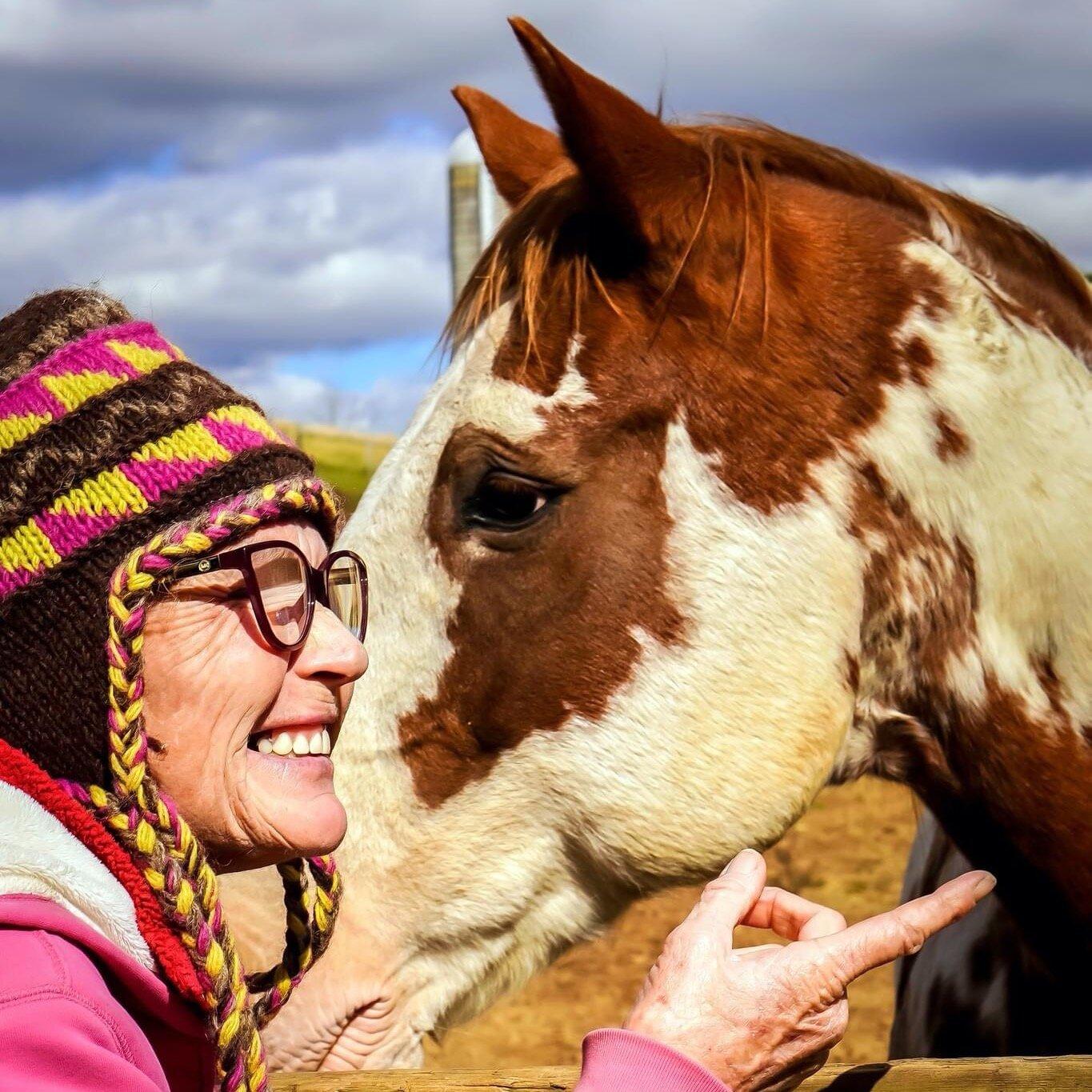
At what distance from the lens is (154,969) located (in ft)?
4.04

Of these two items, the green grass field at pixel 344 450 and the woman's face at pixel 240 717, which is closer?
the woman's face at pixel 240 717

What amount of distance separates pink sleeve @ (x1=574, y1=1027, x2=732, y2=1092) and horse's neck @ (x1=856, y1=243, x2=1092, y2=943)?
0.81 meters

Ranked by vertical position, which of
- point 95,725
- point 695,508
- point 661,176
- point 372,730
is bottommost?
point 372,730

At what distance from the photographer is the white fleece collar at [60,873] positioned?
3.59 ft

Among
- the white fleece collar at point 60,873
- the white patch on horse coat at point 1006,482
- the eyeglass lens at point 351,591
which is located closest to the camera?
the white fleece collar at point 60,873

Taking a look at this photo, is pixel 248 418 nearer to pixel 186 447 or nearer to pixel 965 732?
pixel 186 447

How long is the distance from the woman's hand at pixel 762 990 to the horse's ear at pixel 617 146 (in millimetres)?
1082

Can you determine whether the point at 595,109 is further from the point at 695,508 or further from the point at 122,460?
the point at 122,460

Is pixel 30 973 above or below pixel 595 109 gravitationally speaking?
below

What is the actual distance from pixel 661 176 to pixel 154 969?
1350 millimetres

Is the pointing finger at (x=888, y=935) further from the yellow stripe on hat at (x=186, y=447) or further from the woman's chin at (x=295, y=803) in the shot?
the yellow stripe on hat at (x=186, y=447)

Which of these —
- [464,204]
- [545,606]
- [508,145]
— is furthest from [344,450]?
[545,606]

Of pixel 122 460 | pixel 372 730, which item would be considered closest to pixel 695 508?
pixel 372 730

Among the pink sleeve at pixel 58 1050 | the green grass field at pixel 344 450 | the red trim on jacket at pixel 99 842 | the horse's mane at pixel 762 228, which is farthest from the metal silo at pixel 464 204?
the green grass field at pixel 344 450
